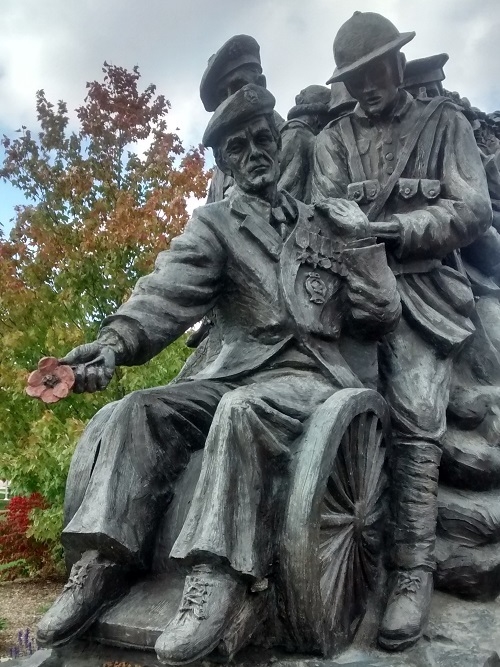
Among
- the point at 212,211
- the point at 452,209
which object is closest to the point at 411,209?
the point at 452,209

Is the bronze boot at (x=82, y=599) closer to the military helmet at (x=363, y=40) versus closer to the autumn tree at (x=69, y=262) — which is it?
the military helmet at (x=363, y=40)

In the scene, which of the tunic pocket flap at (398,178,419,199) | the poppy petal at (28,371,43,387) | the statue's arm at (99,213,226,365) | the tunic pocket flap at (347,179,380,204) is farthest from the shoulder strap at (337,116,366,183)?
the poppy petal at (28,371,43,387)

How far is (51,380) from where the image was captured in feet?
8.15

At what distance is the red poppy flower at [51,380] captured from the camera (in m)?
2.44

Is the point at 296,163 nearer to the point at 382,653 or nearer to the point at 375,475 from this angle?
the point at 375,475

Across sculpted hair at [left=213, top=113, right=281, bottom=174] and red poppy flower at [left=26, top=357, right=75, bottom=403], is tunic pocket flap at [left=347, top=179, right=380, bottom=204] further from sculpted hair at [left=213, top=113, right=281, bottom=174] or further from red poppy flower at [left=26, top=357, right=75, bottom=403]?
red poppy flower at [left=26, top=357, right=75, bottom=403]

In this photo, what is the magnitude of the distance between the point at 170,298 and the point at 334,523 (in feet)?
3.61

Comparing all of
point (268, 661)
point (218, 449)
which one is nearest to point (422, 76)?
point (218, 449)

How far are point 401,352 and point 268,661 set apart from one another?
143 cm

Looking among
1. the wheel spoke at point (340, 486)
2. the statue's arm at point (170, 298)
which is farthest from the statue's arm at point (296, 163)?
the wheel spoke at point (340, 486)

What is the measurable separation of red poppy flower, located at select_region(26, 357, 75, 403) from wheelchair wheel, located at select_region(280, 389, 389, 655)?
76cm

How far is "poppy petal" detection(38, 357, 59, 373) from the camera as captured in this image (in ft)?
8.11

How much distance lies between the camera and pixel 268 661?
2.35m

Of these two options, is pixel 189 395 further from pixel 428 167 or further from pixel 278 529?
pixel 428 167
